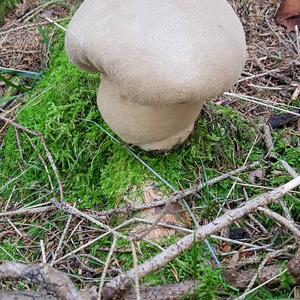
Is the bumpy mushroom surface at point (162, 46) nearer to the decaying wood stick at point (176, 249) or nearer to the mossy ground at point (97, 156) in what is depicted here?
the decaying wood stick at point (176, 249)

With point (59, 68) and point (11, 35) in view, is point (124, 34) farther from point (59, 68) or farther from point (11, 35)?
point (11, 35)

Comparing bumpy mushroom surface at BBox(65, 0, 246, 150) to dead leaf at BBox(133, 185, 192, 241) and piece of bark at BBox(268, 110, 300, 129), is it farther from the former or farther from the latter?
piece of bark at BBox(268, 110, 300, 129)

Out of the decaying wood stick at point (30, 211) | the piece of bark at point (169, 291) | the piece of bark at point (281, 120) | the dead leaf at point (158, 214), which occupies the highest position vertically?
the decaying wood stick at point (30, 211)

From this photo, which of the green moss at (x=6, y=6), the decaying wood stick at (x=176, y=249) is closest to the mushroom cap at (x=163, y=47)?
the decaying wood stick at (x=176, y=249)

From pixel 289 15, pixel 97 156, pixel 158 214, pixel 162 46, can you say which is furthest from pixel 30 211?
pixel 289 15

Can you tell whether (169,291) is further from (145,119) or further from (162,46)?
(162,46)
